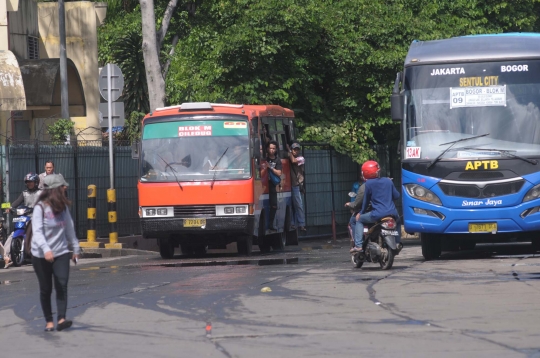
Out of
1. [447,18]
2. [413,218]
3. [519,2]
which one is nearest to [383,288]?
[413,218]

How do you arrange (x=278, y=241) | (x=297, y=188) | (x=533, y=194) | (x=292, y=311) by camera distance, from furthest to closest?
(x=297, y=188) < (x=278, y=241) < (x=533, y=194) < (x=292, y=311)

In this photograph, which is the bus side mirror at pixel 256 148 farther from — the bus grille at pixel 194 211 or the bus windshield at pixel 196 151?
the bus grille at pixel 194 211

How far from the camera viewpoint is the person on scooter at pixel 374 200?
48.8 ft

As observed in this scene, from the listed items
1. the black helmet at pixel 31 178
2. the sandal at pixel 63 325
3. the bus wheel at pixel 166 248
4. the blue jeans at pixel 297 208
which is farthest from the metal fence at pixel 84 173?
the sandal at pixel 63 325

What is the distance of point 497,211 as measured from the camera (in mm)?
15992

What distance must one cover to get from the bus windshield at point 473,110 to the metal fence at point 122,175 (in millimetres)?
8375

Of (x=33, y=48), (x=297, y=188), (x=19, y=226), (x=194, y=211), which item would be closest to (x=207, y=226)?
(x=194, y=211)

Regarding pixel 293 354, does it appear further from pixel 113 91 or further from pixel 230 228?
pixel 113 91

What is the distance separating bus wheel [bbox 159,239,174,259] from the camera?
1973cm

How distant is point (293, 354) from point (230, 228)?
10.6 m

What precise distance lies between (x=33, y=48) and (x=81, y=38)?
2647mm

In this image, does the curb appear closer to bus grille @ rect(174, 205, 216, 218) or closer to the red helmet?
bus grille @ rect(174, 205, 216, 218)

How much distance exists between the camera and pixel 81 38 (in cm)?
3506

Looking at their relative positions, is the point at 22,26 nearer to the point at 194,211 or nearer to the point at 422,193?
the point at 194,211
